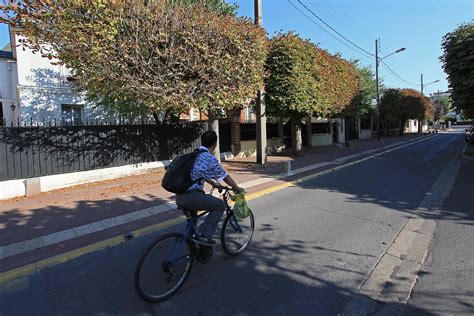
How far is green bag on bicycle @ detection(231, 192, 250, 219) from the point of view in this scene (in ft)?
14.0

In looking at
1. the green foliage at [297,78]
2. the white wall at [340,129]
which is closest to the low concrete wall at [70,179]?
the green foliage at [297,78]

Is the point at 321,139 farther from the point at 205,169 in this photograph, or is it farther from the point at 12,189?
the point at 205,169

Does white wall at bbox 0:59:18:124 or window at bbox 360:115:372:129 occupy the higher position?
white wall at bbox 0:59:18:124

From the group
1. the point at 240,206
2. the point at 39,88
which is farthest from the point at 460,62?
the point at 39,88

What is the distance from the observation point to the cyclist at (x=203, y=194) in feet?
12.3

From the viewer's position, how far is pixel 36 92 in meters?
14.8

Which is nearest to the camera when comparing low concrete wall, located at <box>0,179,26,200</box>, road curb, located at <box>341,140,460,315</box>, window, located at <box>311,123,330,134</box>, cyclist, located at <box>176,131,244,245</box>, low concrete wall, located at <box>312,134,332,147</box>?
road curb, located at <box>341,140,460,315</box>

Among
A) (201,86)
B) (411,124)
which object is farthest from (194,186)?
(411,124)

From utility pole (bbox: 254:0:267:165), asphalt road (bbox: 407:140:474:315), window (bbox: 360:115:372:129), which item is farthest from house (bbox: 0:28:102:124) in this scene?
window (bbox: 360:115:372:129)

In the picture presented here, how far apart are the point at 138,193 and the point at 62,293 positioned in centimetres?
503

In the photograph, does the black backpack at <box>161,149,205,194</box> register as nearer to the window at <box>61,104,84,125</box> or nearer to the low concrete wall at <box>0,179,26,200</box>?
the low concrete wall at <box>0,179,26,200</box>

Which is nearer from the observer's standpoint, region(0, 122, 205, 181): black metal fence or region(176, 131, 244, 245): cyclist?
region(176, 131, 244, 245): cyclist

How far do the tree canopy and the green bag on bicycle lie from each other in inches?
224

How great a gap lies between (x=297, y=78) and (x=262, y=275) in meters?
11.2
